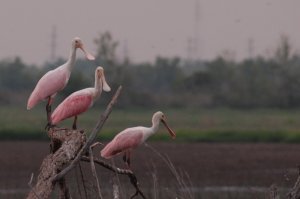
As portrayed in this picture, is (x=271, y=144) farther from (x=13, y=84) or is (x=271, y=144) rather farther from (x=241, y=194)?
(x=13, y=84)

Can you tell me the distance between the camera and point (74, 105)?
12141 mm

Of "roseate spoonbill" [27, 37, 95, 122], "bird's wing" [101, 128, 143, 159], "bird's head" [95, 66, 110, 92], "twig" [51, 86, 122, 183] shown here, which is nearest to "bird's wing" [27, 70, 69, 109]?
"roseate spoonbill" [27, 37, 95, 122]

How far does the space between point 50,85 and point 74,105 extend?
42cm

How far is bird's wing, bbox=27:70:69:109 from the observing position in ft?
40.7

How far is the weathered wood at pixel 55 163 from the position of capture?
8.99 meters

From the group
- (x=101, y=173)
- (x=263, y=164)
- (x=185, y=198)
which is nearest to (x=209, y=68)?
(x=263, y=164)

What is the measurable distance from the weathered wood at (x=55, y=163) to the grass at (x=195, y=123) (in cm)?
2232

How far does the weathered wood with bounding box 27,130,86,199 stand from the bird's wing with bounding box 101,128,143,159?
3.10 meters

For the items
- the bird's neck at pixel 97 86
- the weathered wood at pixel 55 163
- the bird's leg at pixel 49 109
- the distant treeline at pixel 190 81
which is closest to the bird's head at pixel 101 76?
the bird's neck at pixel 97 86

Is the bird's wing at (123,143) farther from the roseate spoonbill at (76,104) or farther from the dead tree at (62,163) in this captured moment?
the dead tree at (62,163)

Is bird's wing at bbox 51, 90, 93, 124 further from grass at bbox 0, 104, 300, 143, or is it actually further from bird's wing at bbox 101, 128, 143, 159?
grass at bbox 0, 104, 300, 143

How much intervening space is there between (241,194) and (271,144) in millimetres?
14072

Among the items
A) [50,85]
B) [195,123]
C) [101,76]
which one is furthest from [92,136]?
[195,123]

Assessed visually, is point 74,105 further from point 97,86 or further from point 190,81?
point 190,81
